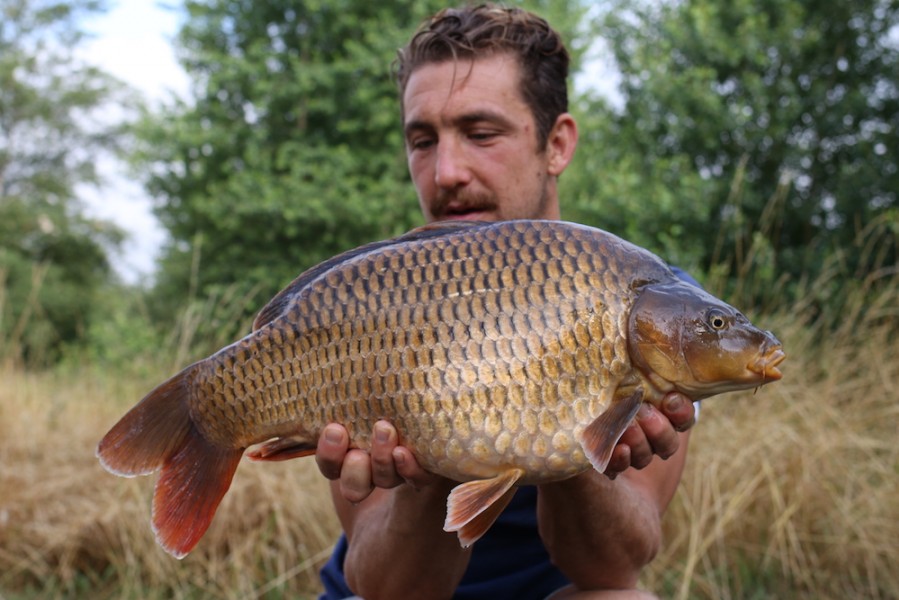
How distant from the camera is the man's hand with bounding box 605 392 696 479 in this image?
125 centimetres

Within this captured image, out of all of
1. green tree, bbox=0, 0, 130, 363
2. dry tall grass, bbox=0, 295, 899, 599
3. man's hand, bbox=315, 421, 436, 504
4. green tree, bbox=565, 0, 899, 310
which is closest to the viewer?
man's hand, bbox=315, 421, 436, 504

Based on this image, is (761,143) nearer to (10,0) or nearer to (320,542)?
(320,542)

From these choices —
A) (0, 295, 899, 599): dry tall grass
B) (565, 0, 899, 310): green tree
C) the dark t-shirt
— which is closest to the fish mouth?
the dark t-shirt

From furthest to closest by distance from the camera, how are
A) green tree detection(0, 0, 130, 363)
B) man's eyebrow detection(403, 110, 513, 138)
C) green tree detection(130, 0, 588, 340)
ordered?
green tree detection(0, 0, 130, 363) < green tree detection(130, 0, 588, 340) < man's eyebrow detection(403, 110, 513, 138)

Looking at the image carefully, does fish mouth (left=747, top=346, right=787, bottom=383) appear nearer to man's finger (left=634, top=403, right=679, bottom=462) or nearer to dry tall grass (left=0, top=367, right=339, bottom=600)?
man's finger (left=634, top=403, right=679, bottom=462)

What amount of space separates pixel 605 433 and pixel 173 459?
671 millimetres

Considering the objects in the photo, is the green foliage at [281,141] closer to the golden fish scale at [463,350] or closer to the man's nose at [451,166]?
the man's nose at [451,166]

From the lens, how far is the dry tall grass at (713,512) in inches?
118

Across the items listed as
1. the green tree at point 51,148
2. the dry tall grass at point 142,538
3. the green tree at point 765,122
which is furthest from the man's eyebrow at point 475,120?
the green tree at point 51,148

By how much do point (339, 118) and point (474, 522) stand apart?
31.3 ft

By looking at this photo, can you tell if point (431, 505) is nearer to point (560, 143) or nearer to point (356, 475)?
point (356, 475)

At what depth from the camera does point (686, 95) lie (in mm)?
7543

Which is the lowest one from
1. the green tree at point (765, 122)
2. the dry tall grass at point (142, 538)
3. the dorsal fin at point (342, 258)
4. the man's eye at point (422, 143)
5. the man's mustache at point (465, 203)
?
the dry tall grass at point (142, 538)

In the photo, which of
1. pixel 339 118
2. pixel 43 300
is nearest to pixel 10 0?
pixel 43 300
